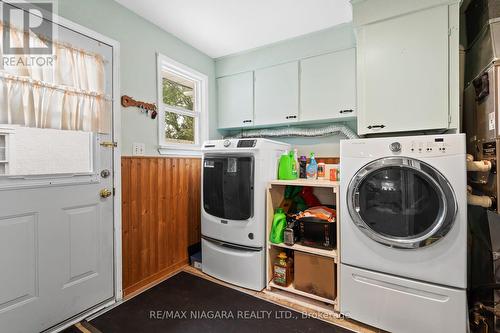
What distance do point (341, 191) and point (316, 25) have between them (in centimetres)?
163

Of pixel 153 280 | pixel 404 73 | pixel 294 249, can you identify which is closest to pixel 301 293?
pixel 294 249

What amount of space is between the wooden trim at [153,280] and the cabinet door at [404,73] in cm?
218

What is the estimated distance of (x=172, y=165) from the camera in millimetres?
2314

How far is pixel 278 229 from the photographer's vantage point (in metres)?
1.98

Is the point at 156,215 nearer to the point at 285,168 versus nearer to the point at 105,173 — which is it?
the point at 105,173

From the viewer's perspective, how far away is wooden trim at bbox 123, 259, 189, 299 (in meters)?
1.94

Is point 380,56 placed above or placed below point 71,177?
above

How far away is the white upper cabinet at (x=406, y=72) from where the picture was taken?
157 centimetres

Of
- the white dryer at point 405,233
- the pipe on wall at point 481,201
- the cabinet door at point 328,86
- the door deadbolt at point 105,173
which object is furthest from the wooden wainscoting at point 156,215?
the pipe on wall at point 481,201

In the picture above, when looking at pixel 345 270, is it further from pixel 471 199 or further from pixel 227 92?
pixel 227 92

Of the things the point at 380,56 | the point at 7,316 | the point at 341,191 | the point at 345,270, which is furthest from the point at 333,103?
the point at 7,316

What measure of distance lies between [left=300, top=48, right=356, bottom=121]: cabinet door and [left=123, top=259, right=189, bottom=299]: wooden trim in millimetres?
2000

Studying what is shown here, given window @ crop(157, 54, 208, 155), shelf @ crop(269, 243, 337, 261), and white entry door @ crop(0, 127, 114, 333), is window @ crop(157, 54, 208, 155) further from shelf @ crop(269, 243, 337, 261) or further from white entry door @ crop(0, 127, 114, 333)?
shelf @ crop(269, 243, 337, 261)

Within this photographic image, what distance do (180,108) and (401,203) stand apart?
2.25 metres
